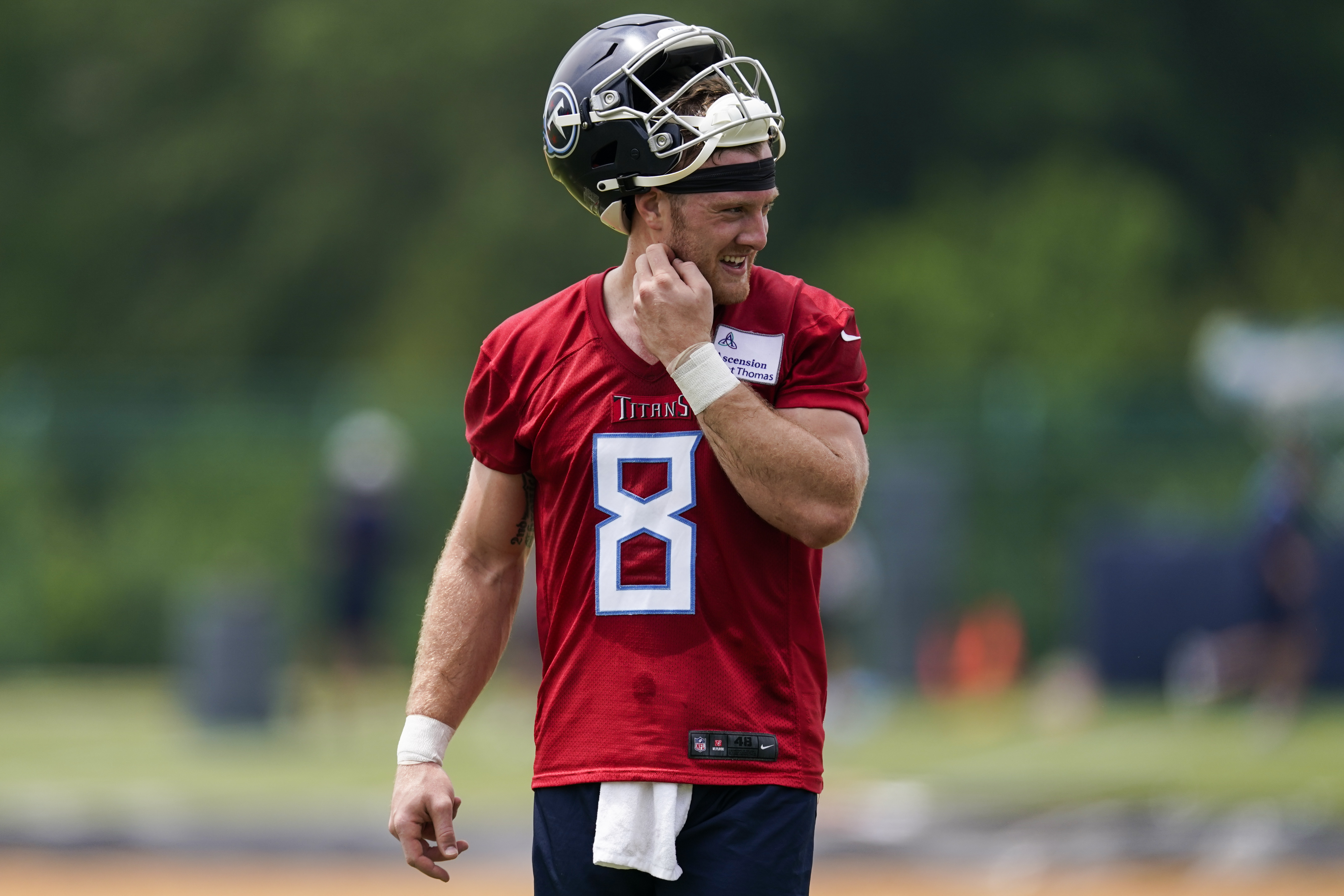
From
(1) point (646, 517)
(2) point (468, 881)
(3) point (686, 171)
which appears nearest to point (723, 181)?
(3) point (686, 171)

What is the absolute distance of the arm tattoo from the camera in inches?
158

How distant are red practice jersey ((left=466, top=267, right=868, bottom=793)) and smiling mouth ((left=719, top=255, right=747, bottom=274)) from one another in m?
0.08

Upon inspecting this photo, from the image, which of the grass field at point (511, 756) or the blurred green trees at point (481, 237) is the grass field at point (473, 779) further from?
the blurred green trees at point (481, 237)

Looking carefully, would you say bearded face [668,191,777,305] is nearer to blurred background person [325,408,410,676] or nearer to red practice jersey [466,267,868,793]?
red practice jersey [466,267,868,793]

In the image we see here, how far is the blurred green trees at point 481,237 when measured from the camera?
22203 mm

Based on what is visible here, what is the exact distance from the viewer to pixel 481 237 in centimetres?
3409

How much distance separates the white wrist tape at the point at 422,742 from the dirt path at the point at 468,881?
20.8 ft

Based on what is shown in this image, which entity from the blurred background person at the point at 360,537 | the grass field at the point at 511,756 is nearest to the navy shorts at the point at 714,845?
the grass field at the point at 511,756

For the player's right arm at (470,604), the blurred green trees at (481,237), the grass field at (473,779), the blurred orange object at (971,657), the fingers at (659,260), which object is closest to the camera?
the fingers at (659,260)

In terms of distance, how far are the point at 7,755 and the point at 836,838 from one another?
763 centimetres

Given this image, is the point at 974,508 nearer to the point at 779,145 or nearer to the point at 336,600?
the point at 336,600

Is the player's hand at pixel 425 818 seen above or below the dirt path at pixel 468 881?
below

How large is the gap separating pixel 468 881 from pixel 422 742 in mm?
6871

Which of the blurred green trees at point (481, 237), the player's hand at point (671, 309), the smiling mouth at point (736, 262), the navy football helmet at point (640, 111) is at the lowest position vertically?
the player's hand at point (671, 309)
